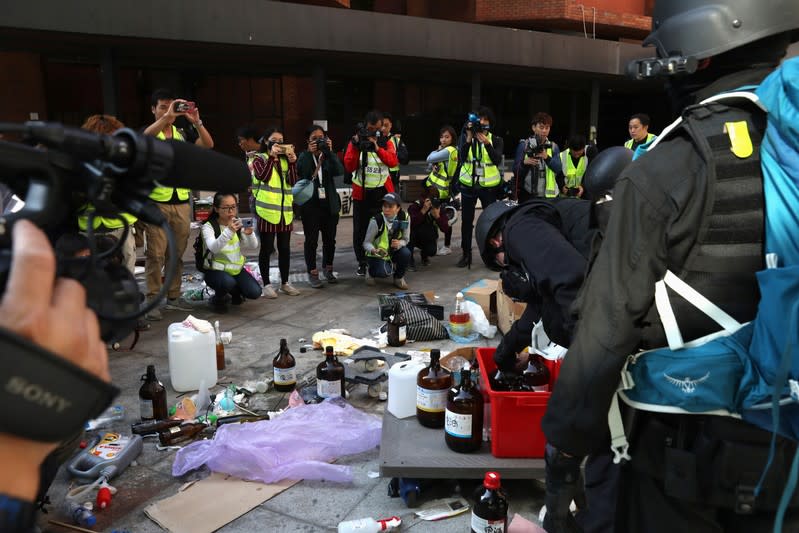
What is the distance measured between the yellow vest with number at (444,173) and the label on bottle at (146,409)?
19.3 ft

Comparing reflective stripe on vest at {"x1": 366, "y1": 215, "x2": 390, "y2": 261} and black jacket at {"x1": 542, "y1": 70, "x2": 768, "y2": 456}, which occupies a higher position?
black jacket at {"x1": 542, "y1": 70, "x2": 768, "y2": 456}

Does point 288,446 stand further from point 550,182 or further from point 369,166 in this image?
point 550,182

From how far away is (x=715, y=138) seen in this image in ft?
5.32

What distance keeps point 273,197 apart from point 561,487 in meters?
5.67

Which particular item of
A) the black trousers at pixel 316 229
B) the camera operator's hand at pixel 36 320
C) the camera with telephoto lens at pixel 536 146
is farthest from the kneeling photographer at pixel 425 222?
the camera operator's hand at pixel 36 320

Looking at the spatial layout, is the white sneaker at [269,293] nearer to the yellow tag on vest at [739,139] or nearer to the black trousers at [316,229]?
the black trousers at [316,229]

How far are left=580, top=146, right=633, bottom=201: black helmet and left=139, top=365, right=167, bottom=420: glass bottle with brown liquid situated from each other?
297 cm

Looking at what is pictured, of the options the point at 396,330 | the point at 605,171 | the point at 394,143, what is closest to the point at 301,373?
the point at 396,330

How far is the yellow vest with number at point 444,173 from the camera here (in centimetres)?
899

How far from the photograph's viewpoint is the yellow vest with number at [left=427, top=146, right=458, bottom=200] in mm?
8992

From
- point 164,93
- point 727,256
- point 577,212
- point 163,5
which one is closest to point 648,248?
Result: point 727,256

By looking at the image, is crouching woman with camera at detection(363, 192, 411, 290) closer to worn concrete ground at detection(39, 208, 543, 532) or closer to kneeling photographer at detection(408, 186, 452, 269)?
worn concrete ground at detection(39, 208, 543, 532)

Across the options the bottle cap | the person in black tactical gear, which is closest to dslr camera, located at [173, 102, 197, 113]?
the bottle cap

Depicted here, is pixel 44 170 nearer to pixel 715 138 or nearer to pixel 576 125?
pixel 715 138
